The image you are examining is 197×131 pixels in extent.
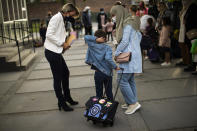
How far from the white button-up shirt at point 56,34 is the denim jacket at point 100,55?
0.48 meters

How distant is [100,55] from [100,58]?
0.05 meters

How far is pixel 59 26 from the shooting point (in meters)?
3.85

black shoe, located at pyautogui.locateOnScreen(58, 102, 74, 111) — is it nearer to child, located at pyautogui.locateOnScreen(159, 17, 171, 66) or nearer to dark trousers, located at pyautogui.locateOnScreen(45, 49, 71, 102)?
dark trousers, located at pyautogui.locateOnScreen(45, 49, 71, 102)

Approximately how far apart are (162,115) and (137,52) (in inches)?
45.3

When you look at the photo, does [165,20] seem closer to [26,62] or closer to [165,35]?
[165,35]

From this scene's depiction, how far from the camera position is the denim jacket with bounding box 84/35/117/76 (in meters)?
3.73

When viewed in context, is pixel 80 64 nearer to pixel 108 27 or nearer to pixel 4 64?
pixel 4 64

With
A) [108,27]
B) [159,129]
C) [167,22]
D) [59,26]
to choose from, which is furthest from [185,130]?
[108,27]

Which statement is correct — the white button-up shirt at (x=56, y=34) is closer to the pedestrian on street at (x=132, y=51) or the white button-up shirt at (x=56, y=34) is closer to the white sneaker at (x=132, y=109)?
the pedestrian on street at (x=132, y=51)

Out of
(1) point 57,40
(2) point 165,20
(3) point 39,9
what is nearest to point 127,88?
(1) point 57,40

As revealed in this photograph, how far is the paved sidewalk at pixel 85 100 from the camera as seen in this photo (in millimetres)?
3645

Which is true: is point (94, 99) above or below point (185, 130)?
above

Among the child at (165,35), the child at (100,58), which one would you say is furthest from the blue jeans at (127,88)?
the child at (165,35)

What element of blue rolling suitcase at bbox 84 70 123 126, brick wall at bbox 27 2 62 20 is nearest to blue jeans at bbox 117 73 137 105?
blue rolling suitcase at bbox 84 70 123 126
